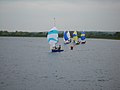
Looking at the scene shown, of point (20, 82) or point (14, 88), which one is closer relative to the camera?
point (14, 88)

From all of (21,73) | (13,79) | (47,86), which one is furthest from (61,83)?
(21,73)

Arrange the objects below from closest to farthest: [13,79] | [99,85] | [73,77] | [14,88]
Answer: [14,88] → [99,85] → [13,79] → [73,77]

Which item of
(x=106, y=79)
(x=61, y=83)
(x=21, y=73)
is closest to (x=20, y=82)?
(x=61, y=83)

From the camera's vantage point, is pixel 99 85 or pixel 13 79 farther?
pixel 13 79

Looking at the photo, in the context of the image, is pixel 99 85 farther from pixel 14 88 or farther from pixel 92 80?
pixel 14 88

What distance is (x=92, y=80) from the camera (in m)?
44.0

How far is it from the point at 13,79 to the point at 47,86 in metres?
6.46

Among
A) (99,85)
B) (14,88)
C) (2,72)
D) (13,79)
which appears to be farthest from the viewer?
(2,72)

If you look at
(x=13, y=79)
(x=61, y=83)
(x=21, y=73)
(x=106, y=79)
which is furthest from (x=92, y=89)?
(x=21, y=73)

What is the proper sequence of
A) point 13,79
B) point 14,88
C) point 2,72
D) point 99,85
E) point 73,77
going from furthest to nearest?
point 2,72 < point 73,77 < point 13,79 < point 99,85 < point 14,88

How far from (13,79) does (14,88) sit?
20.7 feet

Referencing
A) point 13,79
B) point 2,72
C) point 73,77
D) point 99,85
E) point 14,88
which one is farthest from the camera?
point 2,72

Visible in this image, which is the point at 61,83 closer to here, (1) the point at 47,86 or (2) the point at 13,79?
(1) the point at 47,86

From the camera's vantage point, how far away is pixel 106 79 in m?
45.2
